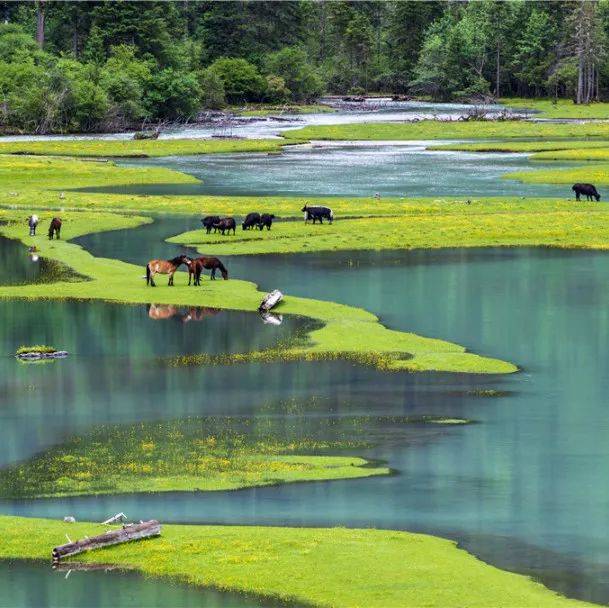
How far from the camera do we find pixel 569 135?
4633 inches

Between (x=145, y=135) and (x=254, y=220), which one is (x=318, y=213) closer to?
(x=254, y=220)

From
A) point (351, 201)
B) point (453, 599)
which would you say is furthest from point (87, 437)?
point (351, 201)

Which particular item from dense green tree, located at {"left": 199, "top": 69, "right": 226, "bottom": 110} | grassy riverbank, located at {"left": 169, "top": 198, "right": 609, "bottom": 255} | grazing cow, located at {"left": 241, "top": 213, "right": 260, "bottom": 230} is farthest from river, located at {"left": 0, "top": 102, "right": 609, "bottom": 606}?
dense green tree, located at {"left": 199, "top": 69, "right": 226, "bottom": 110}

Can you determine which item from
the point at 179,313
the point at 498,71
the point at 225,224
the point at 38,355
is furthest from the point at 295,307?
the point at 498,71

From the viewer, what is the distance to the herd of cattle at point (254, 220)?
58.6 m

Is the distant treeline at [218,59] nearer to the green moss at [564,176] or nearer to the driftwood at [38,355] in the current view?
the green moss at [564,176]

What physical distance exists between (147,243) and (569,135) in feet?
220

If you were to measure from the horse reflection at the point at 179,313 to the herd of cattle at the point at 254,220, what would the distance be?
50.6 ft

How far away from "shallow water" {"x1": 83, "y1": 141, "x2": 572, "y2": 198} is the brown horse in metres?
28.0

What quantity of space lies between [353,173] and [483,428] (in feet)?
200

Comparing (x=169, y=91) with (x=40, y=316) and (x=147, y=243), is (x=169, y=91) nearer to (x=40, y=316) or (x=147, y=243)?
(x=147, y=243)

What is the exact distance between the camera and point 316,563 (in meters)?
20.2

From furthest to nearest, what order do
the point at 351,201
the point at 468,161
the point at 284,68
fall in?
1. the point at 284,68
2. the point at 468,161
3. the point at 351,201

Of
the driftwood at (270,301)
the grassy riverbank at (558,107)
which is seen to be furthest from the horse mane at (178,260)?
the grassy riverbank at (558,107)
